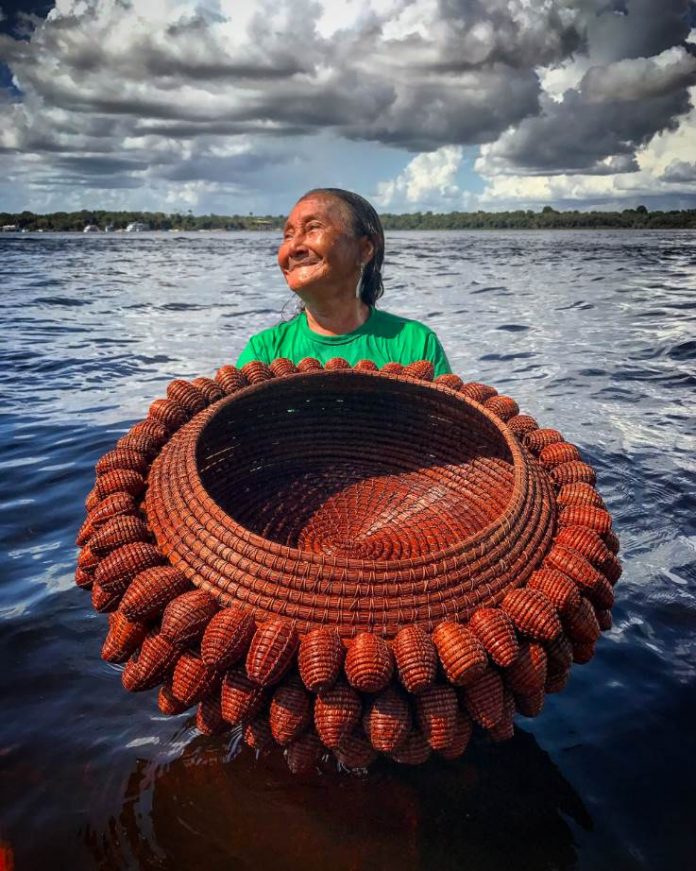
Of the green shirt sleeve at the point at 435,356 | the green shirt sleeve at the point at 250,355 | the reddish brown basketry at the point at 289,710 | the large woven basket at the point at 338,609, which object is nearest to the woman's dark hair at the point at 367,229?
the green shirt sleeve at the point at 435,356

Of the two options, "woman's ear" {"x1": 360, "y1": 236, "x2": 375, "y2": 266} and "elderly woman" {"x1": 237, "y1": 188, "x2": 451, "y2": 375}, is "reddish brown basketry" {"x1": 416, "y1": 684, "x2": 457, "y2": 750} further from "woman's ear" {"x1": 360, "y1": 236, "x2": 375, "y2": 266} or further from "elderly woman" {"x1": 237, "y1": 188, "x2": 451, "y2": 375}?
"woman's ear" {"x1": 360, "y1": 236, "x2": 375, "y2": 266}

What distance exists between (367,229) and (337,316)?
1.68 feet

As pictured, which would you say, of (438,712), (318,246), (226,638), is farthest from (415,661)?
(318,246)

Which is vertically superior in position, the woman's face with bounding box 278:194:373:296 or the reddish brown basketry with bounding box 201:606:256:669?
the woman's face with bounding box 278:194:373:296

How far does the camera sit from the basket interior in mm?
2795

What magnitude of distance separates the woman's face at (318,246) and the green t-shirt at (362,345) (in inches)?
13.7

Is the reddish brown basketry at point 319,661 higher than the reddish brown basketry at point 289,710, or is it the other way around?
the reddish brown basketry at point 319,661

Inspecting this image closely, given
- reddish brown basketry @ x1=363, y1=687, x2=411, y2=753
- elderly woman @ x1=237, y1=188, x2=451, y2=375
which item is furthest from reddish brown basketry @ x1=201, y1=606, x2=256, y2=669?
elderly woman @ x1=237, y1=188, x2=451, y2=375

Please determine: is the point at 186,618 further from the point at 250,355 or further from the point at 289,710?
the point at 250,355

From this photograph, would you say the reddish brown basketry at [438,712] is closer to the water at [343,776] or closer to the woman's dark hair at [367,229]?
the water at [343,776]

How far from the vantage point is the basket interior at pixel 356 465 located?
279 cm

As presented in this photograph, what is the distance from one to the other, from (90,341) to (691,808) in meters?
10.7

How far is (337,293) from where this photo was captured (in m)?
3.70

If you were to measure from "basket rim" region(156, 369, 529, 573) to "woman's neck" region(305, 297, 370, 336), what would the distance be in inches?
38.8
